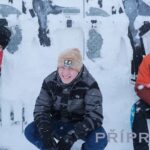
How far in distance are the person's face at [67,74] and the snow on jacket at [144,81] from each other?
52cm

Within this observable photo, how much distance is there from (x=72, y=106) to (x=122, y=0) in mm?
983

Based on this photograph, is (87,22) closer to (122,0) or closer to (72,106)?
(122,0)

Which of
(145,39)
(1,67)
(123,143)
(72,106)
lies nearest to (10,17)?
(1,67)

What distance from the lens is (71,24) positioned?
10.6 ft

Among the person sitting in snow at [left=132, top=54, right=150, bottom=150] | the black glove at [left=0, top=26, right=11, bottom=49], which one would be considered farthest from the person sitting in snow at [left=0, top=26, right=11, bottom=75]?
the person sitting in snow at [left=132, top=54, right=150, bottom=150]

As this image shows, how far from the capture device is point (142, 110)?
3.07 metres

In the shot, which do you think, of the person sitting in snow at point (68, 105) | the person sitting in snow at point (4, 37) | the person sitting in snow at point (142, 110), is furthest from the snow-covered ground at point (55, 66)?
the person sitting in snow at point (68, 105)

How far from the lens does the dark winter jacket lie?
2869 millimetres

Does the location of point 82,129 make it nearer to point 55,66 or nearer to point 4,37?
point 55,66

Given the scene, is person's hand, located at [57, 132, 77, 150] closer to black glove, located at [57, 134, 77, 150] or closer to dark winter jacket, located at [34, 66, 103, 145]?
black glove, located at [57, 134, 77, 150]

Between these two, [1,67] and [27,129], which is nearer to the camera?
[27,129]

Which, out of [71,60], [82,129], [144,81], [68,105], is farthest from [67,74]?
[144,81]

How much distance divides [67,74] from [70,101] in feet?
0.66

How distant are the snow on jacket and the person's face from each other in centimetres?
52
